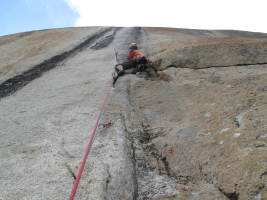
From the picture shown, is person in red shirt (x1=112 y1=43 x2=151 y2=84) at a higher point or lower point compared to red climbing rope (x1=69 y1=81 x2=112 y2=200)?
higher

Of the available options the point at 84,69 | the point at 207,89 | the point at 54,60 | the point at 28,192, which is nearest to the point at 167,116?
the point at 207,89

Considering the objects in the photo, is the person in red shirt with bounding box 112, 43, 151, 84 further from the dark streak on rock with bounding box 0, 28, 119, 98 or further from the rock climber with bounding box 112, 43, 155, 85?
the dark streak on rock with bounding box 0, 28, 119, 98

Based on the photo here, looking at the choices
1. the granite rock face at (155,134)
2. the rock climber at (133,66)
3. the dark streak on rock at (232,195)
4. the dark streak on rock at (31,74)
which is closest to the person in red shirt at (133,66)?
the rock climber at (133,66)

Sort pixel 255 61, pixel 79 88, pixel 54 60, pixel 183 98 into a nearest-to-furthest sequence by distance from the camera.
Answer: pixel 183 98, pixel 255 61, pixel 79 88, pixel 54 60

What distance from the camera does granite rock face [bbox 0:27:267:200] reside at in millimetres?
2910

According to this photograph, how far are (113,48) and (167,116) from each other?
6983 mm

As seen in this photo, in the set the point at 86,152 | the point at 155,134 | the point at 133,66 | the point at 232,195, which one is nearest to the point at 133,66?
the point at 133,66

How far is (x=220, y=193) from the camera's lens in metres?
2.64

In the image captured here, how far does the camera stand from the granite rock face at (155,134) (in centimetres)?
291

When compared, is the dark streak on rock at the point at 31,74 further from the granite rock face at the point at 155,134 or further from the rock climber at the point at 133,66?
the rock climber at the point at 133,66

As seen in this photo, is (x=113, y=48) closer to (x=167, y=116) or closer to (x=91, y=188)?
(x=167, y=116)

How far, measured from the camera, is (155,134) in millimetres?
4031

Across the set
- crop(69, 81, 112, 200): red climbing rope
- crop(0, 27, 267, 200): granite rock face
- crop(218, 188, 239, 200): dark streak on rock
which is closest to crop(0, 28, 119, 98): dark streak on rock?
crop(0, 27, 267, 200): granite rock face

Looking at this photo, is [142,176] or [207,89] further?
[207,89]
